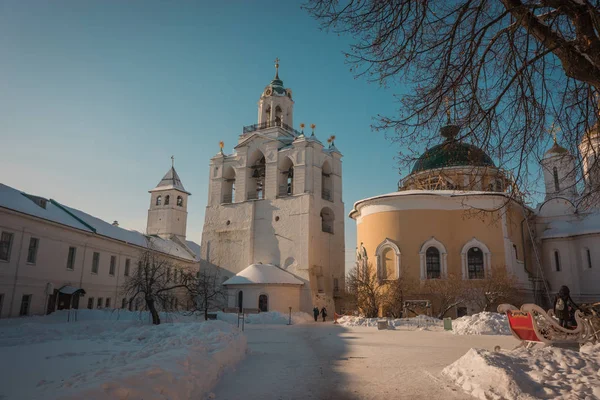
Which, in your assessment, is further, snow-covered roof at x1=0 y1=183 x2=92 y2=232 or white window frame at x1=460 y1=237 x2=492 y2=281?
white window frame at x1=460 y1=237 x2=492 y2=281

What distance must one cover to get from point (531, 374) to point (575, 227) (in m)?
30.8

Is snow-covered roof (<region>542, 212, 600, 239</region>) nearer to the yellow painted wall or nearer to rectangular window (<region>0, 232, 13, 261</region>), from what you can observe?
the yellow painted wall

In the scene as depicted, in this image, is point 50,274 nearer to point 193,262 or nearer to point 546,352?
point 193,262

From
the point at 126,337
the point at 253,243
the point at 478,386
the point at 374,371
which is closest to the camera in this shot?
the point at 478,386

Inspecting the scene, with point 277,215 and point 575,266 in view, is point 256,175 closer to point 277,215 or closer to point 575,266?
point 277,215

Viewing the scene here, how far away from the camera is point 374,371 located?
9.23 meters

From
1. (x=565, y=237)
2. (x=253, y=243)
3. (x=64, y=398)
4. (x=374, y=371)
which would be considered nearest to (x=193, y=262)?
(x=253, y=243)

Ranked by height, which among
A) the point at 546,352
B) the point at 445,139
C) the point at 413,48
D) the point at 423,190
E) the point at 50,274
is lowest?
the point at 546,352

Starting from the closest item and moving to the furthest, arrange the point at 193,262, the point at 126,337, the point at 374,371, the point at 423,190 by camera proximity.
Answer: the point at 374,371 < the point at 126,337 < the point at 423,190 < the point at 193,262

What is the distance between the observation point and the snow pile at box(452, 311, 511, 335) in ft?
64.1

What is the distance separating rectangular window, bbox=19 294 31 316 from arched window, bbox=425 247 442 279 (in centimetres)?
2456

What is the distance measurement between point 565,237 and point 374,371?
29.5 meters

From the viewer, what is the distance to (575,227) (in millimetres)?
33000

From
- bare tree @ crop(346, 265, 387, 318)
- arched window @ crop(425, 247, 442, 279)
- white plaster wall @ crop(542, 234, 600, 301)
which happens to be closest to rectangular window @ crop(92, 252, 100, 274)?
bare tree @ crop(346, 265, 387, 318)
